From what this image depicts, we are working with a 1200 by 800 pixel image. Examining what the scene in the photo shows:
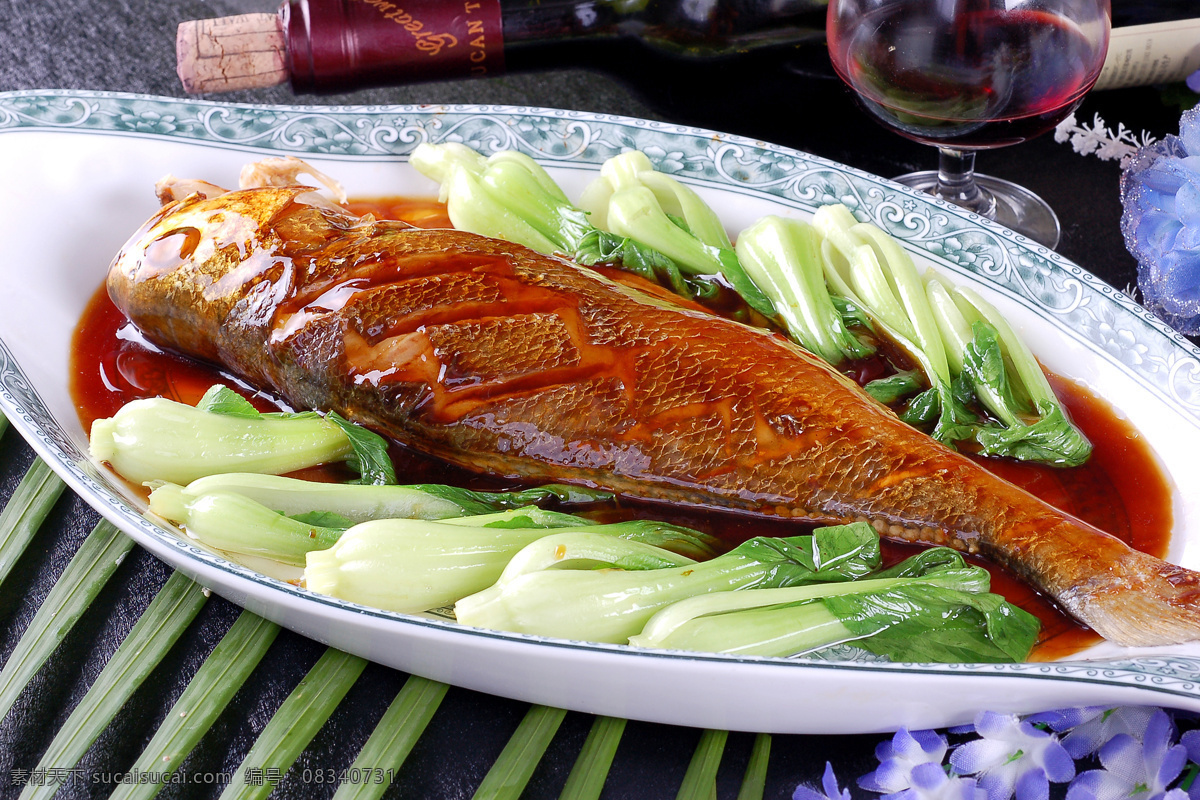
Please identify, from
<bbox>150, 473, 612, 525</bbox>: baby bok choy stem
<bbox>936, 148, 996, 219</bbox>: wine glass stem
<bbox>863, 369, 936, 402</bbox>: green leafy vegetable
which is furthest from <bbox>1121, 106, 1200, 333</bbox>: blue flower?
<bbox>150, 473, 612, 525</bbox>: baby bok choy stem

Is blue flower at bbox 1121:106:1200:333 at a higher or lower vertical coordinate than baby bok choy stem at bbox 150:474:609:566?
higher

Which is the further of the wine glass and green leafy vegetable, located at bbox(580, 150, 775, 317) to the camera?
green leafy vegetable, located at bbox(580, 150, 775, 317)

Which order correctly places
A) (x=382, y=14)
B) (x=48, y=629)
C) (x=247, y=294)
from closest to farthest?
(x=48, y=629)
(x=247, y=294)
(x=382, y=14)

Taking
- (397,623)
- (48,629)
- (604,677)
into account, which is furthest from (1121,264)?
(48,629)

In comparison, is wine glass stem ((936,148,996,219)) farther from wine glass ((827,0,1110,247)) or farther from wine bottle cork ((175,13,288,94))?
wine bottle cork ((175,13,288,94))

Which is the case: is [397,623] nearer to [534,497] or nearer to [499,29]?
[534,497]

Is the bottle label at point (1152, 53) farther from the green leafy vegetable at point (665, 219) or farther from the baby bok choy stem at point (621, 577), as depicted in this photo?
the baby bok choy stem at point (621, 577)

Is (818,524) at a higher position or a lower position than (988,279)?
lower
